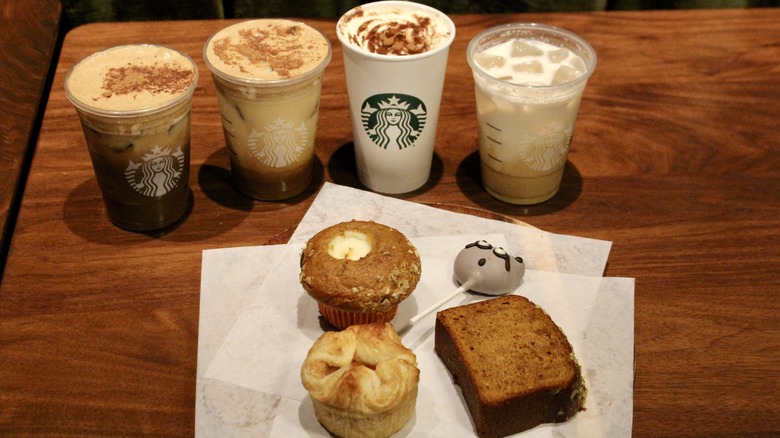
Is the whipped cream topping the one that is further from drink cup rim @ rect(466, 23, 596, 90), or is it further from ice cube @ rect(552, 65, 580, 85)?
ice cube @ rect(552, 65, 580, 85)

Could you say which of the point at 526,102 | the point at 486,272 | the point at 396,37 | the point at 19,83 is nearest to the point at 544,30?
the point at 526,102

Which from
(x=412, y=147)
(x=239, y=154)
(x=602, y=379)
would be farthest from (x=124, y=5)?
(x=602, y=379)

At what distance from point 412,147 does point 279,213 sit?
1.09 ft

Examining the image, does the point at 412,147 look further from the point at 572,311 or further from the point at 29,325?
the point at 29,325

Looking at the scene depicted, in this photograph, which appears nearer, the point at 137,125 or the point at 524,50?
the point at 137,125

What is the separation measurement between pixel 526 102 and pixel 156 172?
0.77 metres

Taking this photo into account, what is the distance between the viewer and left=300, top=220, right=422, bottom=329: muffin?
1375mm

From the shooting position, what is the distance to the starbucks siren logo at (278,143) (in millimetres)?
1621

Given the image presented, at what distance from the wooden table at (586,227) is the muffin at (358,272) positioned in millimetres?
259

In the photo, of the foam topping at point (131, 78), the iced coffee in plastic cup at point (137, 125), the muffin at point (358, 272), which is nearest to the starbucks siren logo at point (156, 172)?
the iced coffee in plastic cup at point (137, 125)

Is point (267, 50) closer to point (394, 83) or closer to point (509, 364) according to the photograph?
point (394, 83)

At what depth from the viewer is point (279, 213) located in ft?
5.65

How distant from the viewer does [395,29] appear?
164cm

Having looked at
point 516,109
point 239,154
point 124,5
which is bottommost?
point 124,5
